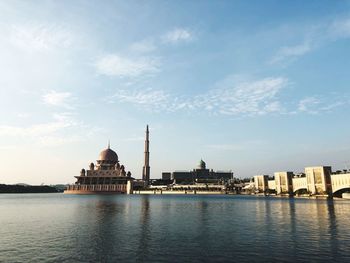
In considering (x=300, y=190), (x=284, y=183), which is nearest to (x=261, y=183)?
(x=284, y=183)

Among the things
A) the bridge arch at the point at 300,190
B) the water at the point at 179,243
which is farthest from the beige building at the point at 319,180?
the water at the point at 179,243

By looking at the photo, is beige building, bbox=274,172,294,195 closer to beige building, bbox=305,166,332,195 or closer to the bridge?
the bridge

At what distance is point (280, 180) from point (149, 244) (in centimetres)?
14598

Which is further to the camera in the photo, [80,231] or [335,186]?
[335,186]

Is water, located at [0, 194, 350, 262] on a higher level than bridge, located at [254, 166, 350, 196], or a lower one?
lower

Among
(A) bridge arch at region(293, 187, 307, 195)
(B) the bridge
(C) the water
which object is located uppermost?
(B) the bridge

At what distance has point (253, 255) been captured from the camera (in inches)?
1088

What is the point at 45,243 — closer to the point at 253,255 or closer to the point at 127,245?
the point at 127,245

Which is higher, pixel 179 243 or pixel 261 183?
pixel 261 183

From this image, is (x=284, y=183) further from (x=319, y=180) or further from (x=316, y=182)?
(x=319, y=180)

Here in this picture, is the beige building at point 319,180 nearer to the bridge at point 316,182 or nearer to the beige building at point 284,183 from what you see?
the bridge at point 316,182

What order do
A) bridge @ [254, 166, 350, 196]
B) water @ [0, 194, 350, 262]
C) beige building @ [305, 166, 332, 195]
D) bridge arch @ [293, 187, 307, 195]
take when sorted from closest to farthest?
water @ [0, 194, 350, 262] → bridge @ [254, 166, 350, 196] → beige building @ [305, 166, 332, 195] → bridge arch @ [293, 187, 307, 195]

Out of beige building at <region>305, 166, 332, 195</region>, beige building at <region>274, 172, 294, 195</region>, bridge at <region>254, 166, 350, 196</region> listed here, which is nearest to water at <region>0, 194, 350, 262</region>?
bridge at <region>254, 166, 350, 196</region>

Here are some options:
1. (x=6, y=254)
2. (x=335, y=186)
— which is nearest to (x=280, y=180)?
(x=335, y=186)
